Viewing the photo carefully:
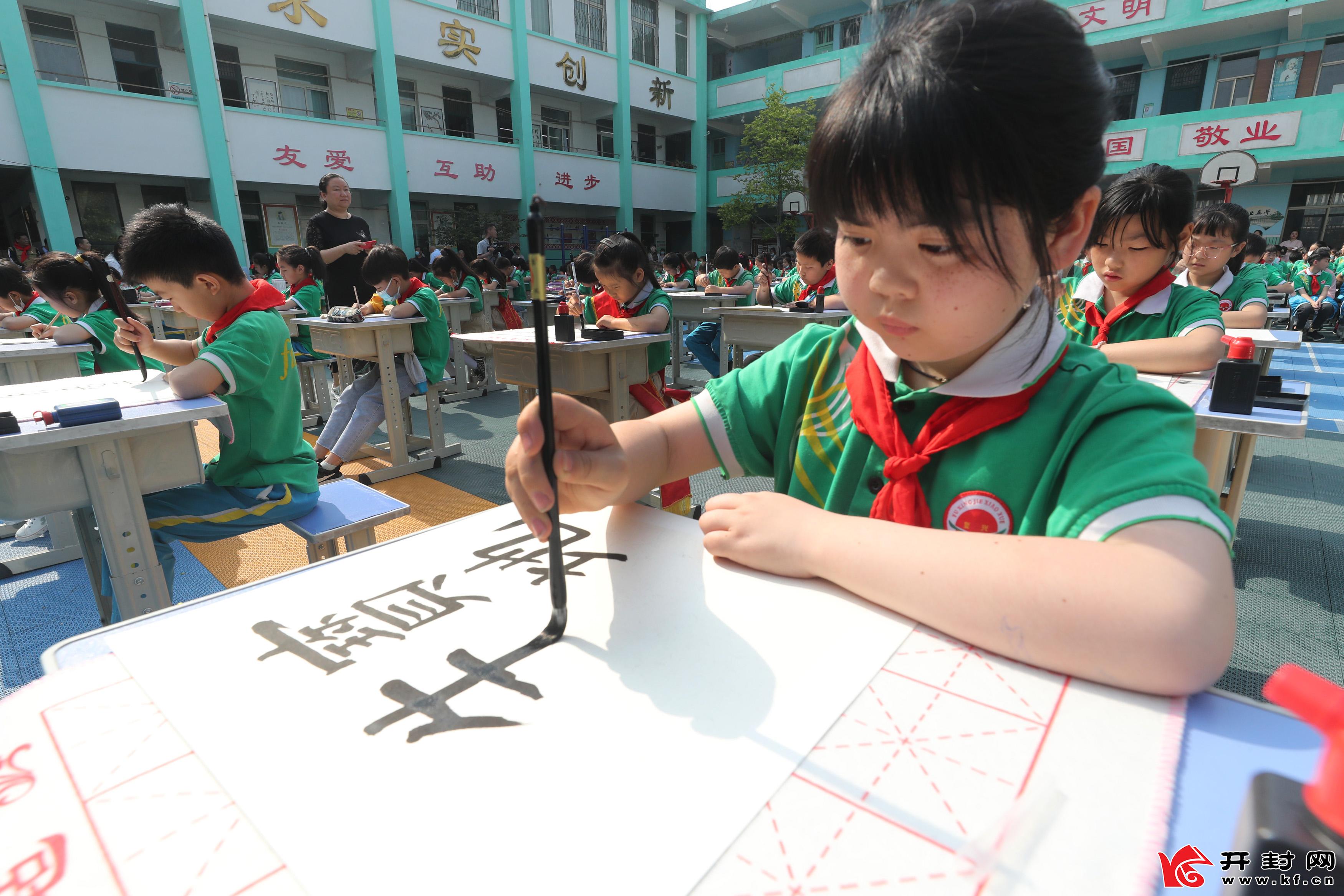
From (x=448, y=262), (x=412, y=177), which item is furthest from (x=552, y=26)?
(x=448, y=262)

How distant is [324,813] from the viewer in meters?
0.36

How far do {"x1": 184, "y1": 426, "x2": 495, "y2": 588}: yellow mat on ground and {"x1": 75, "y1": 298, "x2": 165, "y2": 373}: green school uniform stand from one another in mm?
532

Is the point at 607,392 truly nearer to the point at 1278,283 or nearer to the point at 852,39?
the point at 852,39

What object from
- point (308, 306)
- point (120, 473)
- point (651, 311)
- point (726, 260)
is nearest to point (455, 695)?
point (120, 473)

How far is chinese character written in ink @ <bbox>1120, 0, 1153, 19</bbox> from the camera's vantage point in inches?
415

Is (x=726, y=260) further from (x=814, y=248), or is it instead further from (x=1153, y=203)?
(x=1153, y=203)

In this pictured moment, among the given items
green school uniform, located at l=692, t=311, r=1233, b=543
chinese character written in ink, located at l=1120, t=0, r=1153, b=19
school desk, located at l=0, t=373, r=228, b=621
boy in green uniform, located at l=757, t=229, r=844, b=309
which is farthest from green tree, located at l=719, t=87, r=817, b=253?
green school uniform, located at l=692, t=311, r=1233, b=543

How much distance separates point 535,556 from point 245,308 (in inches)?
67.9

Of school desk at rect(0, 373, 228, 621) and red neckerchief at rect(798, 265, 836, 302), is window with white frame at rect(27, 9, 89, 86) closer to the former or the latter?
red neckerchief at rect(798, 265, 836, 302)

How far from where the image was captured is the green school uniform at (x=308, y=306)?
4.27m

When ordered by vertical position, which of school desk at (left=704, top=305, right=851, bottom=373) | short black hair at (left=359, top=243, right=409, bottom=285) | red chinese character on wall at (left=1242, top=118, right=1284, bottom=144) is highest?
red chinese character on wall at (left=1242, top=118, right=1284, bottom=144)

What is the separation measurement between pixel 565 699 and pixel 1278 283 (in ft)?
32.0

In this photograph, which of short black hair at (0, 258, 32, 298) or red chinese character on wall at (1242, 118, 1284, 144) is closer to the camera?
short black hair at (0, 258, 32, 298)

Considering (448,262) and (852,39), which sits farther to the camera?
(448,262)
